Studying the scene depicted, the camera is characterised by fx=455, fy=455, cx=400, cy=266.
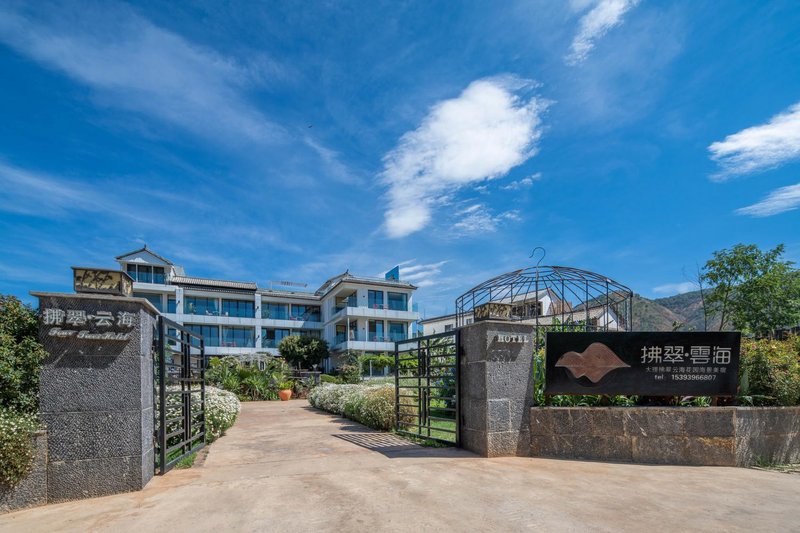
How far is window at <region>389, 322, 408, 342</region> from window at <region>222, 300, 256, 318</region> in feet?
39.3

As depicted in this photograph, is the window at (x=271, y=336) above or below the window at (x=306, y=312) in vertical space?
below

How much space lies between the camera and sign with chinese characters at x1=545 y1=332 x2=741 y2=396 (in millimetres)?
6988

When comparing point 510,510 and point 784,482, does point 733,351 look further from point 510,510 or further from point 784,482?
point 510,510

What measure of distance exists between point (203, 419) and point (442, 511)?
496 cm

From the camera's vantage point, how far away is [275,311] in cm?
4125

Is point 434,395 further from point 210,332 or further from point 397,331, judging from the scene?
point 210,332

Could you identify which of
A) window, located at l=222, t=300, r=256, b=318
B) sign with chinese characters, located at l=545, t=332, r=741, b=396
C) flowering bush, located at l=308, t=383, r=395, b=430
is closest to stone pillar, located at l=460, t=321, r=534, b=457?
sign with chinese characters, located at l=545, t=332, r=741, b=396

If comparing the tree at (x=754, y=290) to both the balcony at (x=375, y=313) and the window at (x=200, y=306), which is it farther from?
the window at (x=200, y=306)

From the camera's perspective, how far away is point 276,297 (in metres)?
41.1

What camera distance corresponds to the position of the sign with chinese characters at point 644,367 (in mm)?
6988

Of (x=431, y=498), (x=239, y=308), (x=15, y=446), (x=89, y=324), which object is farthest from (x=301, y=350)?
(x=431, y=498)

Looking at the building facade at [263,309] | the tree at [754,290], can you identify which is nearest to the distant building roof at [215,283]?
the building facade at [263,309]

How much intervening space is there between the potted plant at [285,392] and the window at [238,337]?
1901 centimetres

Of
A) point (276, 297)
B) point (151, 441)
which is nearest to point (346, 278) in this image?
point (276, 297)
